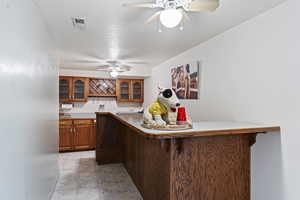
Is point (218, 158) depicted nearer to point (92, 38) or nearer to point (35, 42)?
point (35, 42)

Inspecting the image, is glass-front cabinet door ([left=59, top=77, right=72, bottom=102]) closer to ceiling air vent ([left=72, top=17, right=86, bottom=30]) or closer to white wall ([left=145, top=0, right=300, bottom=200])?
ceiling air vent ([left=72, top=17, right=86, bottom=30])

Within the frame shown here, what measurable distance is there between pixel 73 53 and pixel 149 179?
266cm

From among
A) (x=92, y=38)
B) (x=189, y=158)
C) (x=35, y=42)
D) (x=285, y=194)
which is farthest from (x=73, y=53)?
(x=285, y=194)

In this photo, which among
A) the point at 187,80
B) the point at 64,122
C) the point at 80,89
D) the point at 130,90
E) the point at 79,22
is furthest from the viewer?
the point at 130,90

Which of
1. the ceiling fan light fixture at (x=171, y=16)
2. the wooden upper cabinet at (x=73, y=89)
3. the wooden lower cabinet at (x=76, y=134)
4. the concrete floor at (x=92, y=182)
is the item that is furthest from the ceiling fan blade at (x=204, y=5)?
the wooden upper cabinet at (x=73, y=89)

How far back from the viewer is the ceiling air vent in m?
1.99

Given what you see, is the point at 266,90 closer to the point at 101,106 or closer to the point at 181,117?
the point at 181,117

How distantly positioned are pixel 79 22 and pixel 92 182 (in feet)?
7.83

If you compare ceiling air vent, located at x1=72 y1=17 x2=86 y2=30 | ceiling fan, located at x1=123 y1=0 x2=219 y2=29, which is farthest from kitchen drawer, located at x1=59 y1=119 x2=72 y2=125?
ceiling fan, located at x1=123 y1=0 x2=219 y2=29

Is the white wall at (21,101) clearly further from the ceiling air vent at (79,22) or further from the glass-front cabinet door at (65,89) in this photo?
the glass-front cabinet door at (65,89)

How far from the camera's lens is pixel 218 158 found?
66.1 inches

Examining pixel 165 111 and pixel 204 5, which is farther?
pixel 165 111

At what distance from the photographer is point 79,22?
206 cm

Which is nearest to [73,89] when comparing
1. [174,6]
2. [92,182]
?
[92,182]
